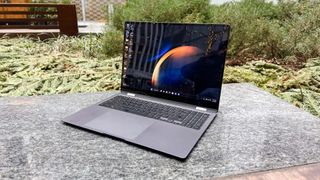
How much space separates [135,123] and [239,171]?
1.02ft

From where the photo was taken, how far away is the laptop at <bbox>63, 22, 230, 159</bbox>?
0.74 m

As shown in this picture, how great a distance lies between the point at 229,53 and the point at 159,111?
1.50 m

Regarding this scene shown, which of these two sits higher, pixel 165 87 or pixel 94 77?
pixel 165 87

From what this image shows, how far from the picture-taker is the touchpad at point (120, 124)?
724mm

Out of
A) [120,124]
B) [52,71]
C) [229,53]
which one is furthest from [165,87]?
[229,53]

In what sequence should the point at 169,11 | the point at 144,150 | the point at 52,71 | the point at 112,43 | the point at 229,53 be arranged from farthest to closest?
the point at 112,43, the point at 169,11, the point at 229,53, the point at 52,71, the point at 144,150

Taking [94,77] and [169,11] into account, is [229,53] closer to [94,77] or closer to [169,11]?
[169,11]

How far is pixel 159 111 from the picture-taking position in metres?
0.84

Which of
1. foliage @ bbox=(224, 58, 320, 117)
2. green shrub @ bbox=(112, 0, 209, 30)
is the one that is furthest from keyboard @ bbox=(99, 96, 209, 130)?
green shrub @ bbox=(112, 0, 209, 30)

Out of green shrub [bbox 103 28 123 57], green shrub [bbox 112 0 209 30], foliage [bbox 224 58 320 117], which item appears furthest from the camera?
green shrub [bbox 103 28 123 57]

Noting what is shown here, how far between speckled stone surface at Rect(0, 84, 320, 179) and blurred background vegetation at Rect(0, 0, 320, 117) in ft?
2.09

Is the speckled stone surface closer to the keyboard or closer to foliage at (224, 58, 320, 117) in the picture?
the keyboard

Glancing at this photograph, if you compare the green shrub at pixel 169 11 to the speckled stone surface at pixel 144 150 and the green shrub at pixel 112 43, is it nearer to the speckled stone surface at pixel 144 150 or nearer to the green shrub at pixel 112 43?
the green shrub at pixel 112 43

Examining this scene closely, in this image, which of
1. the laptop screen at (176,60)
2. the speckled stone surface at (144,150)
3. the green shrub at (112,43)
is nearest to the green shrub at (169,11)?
the green shrub at (112,43)
